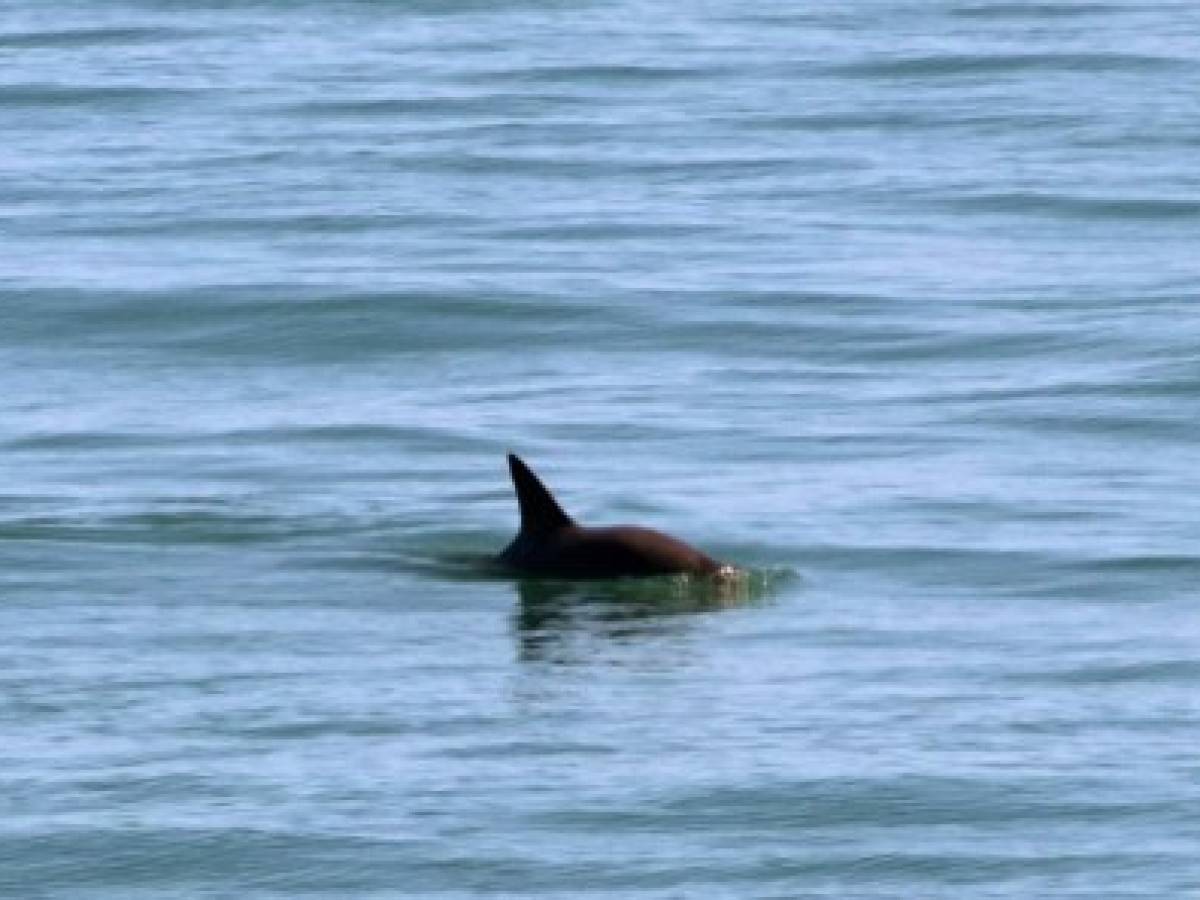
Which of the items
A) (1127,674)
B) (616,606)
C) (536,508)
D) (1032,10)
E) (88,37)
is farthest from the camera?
(1032,10)

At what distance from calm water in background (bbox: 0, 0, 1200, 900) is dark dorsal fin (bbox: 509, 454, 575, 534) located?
0.23 meters

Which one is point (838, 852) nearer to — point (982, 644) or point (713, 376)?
point (982, 644)

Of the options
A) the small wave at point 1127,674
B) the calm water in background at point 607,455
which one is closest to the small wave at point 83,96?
the calm water in background at point 607,455

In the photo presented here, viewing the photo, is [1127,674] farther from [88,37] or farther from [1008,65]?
[88,37]

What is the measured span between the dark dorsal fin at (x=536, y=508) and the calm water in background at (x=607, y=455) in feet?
0.77

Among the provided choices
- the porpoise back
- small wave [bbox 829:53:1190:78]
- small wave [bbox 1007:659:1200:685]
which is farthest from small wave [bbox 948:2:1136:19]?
small wave [bbox 1007:659:1200:685]

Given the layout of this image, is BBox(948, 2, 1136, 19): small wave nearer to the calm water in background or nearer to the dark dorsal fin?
the calm water in background

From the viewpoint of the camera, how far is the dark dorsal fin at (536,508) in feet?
54.9

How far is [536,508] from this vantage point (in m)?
16.9

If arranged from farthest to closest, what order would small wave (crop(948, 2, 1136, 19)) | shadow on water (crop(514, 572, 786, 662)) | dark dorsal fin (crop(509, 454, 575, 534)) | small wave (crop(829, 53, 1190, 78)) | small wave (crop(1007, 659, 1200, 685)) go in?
small wave (crop(948, 2, 1136, 19)), small wave (crop(829, 53, 1190, 78)), dark dorsal fin (crop(509, 454, 575, 534)), shadow on water (crop(514, 572, 786, 662)), small wave (crop(1007, 659, 1200, 685))

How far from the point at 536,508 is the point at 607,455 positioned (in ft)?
9.28

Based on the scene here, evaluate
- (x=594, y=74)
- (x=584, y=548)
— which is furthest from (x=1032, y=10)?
(x=584, y=548)

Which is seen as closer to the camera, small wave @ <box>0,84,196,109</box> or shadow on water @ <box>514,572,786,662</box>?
shadow on water @ <box>514,572,786,662</box>

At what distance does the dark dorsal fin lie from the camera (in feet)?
54.9
